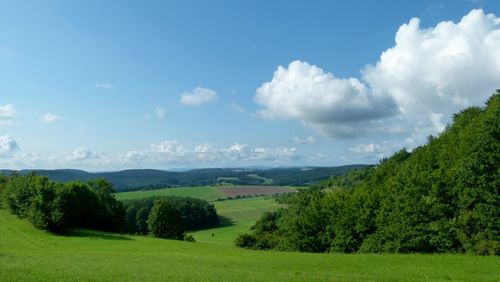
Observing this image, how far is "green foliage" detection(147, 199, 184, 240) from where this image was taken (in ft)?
303

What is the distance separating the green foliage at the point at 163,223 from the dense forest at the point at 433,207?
30.6 meters

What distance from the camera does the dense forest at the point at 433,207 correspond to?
1871 inches

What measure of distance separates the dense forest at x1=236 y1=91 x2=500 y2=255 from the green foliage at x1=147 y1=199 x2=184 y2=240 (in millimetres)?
30589

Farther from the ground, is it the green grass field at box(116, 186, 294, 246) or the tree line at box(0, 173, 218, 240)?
the tree line at box(0, 173, 218, 240)

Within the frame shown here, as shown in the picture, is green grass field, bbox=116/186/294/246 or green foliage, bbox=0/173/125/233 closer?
green foliage, bbox=0/173/125/233

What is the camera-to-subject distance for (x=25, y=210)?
250ft

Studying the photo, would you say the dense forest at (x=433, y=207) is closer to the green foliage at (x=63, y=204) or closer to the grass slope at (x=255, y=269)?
the grass slope at (x=255, y=269)

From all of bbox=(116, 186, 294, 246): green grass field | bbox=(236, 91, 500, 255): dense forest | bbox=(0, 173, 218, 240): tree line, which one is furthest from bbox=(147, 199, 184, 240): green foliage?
bbox=(236, 91, 500, 255): dense forest

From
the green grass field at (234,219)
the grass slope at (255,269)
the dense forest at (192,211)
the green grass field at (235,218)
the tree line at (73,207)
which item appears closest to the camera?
the grass slope at (255,269)

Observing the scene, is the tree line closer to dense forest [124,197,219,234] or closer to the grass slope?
the grass slope

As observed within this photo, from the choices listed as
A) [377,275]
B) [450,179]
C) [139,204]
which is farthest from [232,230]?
[377,275]

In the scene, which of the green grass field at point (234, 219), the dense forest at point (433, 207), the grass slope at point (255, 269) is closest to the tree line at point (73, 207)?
the green grass field at point (234, 219)

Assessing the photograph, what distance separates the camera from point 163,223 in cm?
9269

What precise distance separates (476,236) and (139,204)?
111625mm
